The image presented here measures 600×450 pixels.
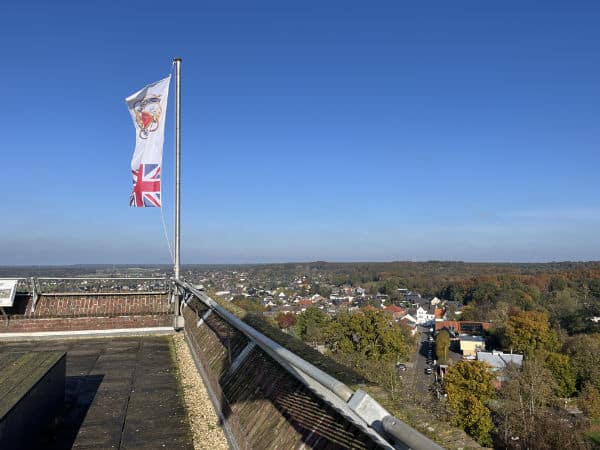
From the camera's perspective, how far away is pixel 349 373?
3.47m

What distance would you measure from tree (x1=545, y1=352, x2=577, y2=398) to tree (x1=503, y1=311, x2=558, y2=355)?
9.54m

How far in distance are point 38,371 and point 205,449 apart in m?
1.88

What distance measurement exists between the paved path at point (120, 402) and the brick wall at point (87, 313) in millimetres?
998

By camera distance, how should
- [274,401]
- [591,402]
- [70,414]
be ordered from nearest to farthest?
1. [274,401]
2. [70,414]
3. [591,402]

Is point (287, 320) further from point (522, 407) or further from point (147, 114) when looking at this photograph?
point (147, 114)

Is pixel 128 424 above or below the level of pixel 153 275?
below

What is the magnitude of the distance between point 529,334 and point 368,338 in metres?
35.1

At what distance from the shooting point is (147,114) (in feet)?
37.2

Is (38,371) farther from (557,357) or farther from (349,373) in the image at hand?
(557,357)

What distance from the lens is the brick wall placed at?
10.2 meters

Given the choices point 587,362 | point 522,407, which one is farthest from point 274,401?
point 587,362

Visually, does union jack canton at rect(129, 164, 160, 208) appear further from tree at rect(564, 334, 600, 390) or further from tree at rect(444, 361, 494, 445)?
tree at rect(564, 334, 600, 390)

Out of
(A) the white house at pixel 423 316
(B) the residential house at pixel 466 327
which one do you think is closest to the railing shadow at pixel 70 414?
(B) the residential house at pixel 466 327

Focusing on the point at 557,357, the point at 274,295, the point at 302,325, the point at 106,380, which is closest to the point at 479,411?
the point at 557,357
